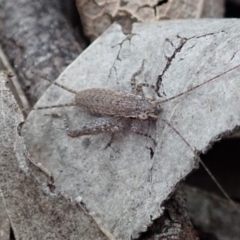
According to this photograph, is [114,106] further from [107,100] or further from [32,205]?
[32,205]

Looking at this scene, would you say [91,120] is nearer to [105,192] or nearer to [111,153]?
[111,153]

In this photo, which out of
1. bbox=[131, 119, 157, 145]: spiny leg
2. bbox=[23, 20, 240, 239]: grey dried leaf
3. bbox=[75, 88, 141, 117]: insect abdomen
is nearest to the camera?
bbox=[23, 20, 240, 239]: grey dried leaf

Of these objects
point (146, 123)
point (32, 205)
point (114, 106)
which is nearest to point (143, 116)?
point (146, 123)

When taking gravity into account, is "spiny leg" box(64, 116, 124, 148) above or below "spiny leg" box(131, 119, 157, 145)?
below

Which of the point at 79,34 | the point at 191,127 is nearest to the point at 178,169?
the point at 191,127

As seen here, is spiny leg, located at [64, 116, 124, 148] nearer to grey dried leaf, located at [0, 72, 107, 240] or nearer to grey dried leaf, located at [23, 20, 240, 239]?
grey dried leaf, located at [23, 20, 240, 239]

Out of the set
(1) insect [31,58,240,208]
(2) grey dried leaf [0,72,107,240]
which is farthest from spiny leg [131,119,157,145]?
(2) grey dried leaf [0,72,107,240]

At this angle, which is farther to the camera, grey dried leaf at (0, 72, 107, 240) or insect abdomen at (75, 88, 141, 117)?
insect abdomen at (75, 88, 141, 117)

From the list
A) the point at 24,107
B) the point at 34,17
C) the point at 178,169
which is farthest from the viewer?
the point at 34,17

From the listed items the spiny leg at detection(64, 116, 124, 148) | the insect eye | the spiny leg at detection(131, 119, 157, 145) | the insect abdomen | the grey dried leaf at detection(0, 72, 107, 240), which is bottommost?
the grey dried leaf at detection(0, 72, 107, 240)

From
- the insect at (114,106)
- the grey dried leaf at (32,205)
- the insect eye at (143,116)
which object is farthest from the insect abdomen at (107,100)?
the grey dried leaf at (32,205)

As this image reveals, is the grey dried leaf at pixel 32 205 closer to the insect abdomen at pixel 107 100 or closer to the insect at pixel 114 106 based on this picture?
the insect at pixel 114 106
